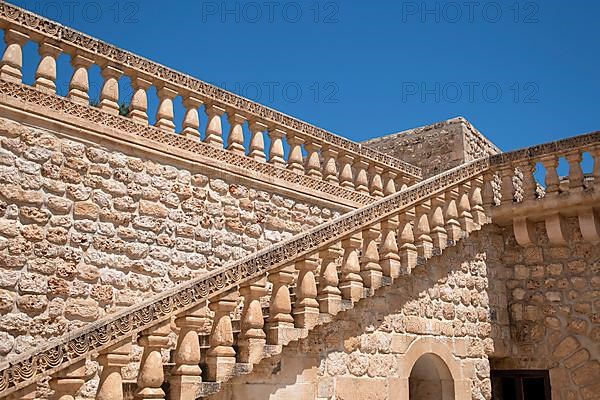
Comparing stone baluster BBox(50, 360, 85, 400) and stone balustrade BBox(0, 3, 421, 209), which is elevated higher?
stone balustrade BBox(0, 3, 421, 209)

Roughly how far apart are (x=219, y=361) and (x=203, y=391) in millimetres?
228

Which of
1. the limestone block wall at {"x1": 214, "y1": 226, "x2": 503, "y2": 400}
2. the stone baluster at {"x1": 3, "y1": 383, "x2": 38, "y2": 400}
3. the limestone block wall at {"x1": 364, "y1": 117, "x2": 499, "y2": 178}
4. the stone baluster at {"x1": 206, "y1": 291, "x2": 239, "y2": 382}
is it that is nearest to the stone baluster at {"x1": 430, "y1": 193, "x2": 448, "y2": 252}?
the limestone block wall at {"x1": 214, "y1": 226, "x2": 503, "y2": 400}

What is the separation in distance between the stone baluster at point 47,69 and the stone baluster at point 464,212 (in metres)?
4.55

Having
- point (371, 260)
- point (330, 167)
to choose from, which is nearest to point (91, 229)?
point (371, 260)

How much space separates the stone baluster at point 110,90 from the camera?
223 inches

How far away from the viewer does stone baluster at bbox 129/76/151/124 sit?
5.90 metres

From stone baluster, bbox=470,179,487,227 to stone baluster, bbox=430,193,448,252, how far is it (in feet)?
2.62

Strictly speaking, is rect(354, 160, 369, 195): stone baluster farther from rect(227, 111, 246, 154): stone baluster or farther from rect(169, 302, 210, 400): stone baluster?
rect(169, 302, 210, 400): stone baluster

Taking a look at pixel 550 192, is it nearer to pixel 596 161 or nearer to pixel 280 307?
pixel 596 161

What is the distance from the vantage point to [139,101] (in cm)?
598

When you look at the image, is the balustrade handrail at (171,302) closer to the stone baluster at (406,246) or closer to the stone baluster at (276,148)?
the stone baluster at (406,246)

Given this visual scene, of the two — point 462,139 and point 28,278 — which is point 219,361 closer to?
point 28,278

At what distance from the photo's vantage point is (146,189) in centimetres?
581

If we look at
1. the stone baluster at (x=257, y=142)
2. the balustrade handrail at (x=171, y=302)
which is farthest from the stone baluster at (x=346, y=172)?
the balustrade handrail at (x=171, y=302)
